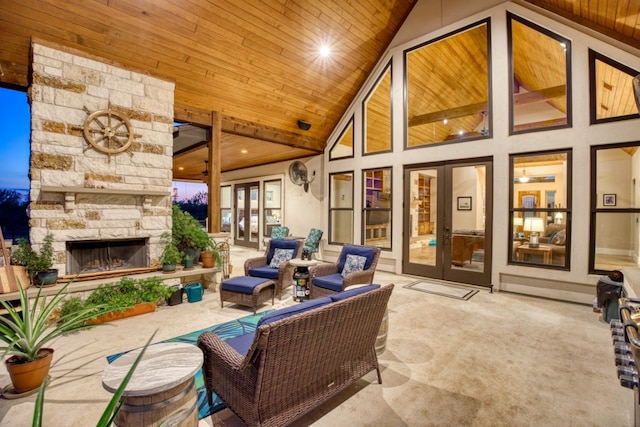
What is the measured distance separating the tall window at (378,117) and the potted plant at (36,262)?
5877 millimetres

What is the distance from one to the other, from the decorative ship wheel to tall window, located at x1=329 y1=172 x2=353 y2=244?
472 centimetres

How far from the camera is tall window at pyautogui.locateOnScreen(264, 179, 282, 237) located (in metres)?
9.59

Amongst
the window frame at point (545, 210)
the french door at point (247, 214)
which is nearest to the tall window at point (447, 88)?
the window frame at point (545, 210)

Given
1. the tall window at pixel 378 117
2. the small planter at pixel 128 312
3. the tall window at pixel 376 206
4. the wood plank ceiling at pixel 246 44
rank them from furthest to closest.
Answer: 1. the tall window at pixel 376 206
2. the tall window at pixel 378 117
3. the wood plank ceiling at pixel 246 44
4. the small planter at pixel 128 312

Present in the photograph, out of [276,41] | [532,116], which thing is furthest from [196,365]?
[532,116]

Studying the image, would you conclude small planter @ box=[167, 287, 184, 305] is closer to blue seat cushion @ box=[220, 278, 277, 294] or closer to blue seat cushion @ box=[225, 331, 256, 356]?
blue seat cushion @ box=[220, 278, 277, 294]

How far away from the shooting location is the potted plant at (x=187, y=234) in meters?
4.73

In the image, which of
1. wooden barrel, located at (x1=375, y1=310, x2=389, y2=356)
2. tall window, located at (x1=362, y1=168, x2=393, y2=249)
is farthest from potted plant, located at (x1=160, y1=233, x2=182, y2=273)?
tall window, located at (x1=362, y1=168, x2=393, y2=249)

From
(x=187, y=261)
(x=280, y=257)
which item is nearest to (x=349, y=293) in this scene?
(x=280, y=257)

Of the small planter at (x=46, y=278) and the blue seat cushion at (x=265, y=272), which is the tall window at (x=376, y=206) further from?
the small planter at (x=46, y=278)

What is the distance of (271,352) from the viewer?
153 cm

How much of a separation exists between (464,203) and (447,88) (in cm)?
308

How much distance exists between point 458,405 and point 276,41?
5.44 m

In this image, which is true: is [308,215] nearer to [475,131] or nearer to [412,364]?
→ [475,131]
